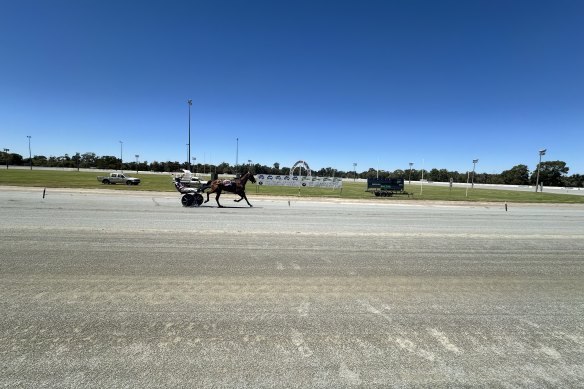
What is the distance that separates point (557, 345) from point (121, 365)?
13.9ft

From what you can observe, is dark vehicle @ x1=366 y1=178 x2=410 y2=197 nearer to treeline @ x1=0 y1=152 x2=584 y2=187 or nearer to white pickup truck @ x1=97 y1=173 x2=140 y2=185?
white pickup truck @ x1=97 y1=173 x2=140 y2=185

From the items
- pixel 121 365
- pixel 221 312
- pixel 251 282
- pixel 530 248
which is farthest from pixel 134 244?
pixel 530 248

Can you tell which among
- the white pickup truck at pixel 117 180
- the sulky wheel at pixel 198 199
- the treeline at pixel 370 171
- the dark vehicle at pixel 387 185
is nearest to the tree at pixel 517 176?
the treeline at pixel 370 171

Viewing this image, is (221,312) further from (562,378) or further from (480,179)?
(480,179)

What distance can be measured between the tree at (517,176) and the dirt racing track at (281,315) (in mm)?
121237

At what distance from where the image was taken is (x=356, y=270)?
5.67m

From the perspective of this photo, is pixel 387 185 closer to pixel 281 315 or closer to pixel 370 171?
pixel 281 315

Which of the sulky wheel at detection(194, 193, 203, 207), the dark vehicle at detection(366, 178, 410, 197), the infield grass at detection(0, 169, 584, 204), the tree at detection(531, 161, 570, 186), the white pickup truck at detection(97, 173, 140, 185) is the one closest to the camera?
the sulky wheel at detection(194, 193, 203, 207)

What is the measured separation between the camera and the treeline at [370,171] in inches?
4055

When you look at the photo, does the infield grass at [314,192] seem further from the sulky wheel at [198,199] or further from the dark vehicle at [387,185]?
the sulky wheel at [198,199]

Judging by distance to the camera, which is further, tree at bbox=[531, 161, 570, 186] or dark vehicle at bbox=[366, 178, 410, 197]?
tree at bbox=[531, 161, 570, 186]

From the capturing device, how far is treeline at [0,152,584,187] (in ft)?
338

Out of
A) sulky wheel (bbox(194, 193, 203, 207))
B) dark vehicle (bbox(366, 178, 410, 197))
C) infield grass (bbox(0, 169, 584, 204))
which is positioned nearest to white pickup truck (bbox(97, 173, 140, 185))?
infield grass (bbox(0, 169, 584, 204))

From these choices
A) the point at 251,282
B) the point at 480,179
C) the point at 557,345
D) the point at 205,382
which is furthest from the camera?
the point at 480,179
